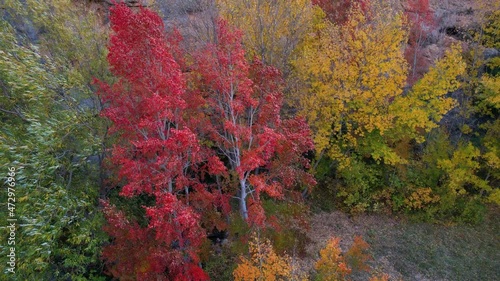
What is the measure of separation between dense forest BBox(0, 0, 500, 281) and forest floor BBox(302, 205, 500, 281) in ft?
0.29

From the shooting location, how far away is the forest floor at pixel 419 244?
14227mm

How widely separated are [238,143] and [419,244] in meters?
10.9

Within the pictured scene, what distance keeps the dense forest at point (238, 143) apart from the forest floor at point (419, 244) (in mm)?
88

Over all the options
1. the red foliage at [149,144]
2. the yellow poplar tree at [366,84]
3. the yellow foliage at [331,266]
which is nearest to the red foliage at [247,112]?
the red foliage at [149,144]

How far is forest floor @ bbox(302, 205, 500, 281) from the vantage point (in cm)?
1423

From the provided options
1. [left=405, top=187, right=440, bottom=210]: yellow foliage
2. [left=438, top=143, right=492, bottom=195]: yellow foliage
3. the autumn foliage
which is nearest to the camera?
the autumn foliage

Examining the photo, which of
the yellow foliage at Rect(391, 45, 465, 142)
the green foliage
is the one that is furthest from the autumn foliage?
the yellow foliage at Rect(391, 45, 465, 142)

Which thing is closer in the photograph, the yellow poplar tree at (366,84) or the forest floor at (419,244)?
the yellow poplar tree at (366,84)

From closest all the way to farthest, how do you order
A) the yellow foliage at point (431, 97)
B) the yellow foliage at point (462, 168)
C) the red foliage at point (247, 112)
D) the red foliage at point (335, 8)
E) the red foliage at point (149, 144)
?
the red foliage at point (149, 144)
the red foliage at point (247, 112)
the yellow foliage at point (431, 97)
the yellow foliage at point (462, 168)
the red foliage at point (335, 8)

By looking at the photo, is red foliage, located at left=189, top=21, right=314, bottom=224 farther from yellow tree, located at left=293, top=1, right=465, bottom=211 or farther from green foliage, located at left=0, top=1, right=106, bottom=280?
green foliage, located at left=0, top=1, right=106, bottom=280

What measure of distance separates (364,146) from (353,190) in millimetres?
2517

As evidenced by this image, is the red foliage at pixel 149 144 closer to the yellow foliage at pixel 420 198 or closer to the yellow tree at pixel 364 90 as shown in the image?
the yellow tree at pixel 364 90

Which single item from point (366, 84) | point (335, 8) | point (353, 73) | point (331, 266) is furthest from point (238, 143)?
point (335, 8)

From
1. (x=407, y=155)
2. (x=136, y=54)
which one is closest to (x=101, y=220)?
(x=136, y=54)
